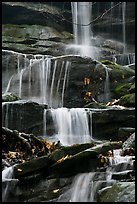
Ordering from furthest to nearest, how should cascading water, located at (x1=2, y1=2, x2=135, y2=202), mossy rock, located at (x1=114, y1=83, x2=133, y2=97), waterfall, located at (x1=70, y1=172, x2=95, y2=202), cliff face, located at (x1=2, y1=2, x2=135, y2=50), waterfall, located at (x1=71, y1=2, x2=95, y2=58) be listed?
1. cliff face, located at (x1=2, y1=2, x2=135, y2=50)
2. waterfall, located at (x1=71, y1=2, x2=95, y2=58)
3. mossy rock, located at (x1=114, y1=83, x2=133, y2=97)
4. cascading water, located at (x1=2, y1=2, x2=135, y2=202)
5. waterfall, located at (x1=70, y1=172, x2=95, y2=202)

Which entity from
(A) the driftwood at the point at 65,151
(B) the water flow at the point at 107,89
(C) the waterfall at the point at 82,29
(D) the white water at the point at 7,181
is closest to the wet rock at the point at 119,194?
(A) the driftwood at the point at 65,151

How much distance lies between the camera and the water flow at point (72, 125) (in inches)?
420

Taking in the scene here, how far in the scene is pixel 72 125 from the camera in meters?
11.0

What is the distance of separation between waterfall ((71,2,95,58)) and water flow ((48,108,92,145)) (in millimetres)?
9556

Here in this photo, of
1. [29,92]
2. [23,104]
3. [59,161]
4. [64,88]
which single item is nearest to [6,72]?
[29,92]

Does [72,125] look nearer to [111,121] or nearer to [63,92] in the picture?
[111,121]

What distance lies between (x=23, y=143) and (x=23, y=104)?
2769 mm

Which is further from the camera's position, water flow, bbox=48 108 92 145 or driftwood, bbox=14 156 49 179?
water flow, bbox=48 108 92 145

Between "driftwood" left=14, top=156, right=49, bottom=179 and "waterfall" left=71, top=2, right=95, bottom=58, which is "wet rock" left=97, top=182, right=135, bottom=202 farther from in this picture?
"waterfall" left=71, top=2, right=95, bottom=58

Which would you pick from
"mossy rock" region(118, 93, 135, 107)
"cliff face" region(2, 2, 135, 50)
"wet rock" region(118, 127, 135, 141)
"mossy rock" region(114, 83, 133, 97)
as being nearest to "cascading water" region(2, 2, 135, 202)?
"mossy rock" region(114, 83, 133, 97)

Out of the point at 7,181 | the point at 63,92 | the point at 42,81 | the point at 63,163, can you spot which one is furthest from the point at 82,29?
the point at 7,181

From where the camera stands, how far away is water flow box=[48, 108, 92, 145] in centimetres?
1067

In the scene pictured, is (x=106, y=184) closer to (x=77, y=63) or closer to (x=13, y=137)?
(x=13, y=137)

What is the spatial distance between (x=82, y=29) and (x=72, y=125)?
12.5 m
